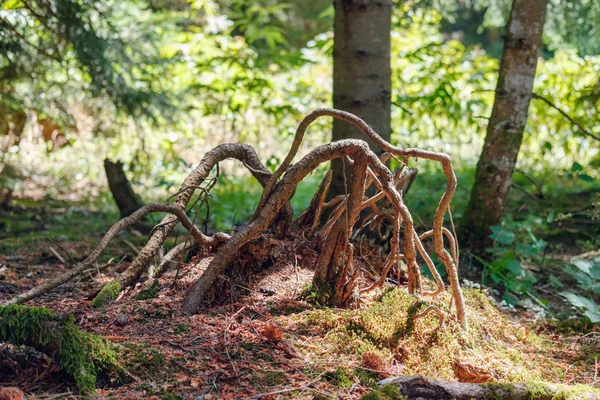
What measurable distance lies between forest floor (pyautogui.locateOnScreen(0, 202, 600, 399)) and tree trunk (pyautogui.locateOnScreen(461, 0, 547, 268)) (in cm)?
108

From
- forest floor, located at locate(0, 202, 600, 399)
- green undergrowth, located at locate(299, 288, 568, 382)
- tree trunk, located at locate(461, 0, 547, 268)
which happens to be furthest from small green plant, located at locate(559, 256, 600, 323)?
tree trunk, located at locate(461, 0, 547, 268)

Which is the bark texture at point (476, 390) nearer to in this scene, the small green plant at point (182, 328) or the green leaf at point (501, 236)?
the small green plant at point (182, 328)

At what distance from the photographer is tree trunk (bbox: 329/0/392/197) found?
13.5 feet

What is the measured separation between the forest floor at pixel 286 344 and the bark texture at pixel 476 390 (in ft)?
0.61

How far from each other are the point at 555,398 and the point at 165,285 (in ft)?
6.39

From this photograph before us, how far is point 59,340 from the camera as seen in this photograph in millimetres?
2213

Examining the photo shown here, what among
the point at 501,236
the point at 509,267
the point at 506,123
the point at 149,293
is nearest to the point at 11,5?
the point at 149,293

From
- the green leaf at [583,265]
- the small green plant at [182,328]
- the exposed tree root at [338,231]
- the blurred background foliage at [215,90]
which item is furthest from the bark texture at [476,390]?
the blurred background foliage at [215,90]

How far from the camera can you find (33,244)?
4715 millimetres

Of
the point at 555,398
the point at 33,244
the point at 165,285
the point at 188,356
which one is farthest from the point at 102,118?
the point at 555,398

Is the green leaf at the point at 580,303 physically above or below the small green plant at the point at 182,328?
below

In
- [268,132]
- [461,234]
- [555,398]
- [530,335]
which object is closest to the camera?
[555,398]

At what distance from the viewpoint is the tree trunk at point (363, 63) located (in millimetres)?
4121

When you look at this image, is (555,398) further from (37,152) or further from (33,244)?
(37,152)
